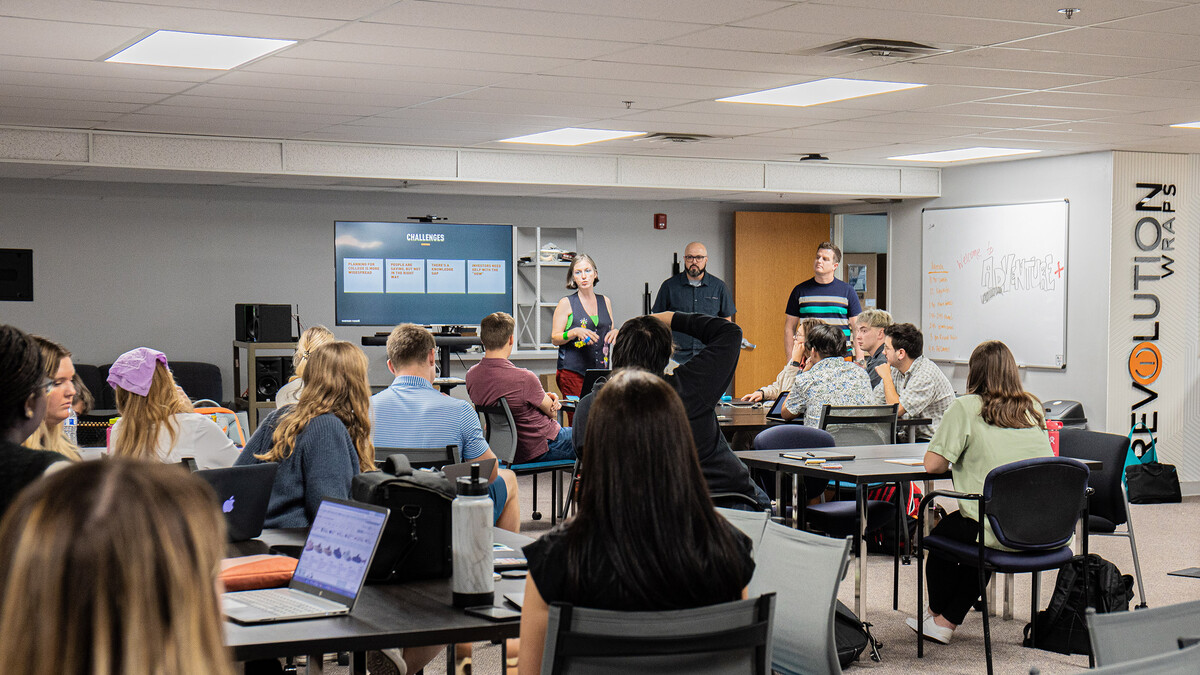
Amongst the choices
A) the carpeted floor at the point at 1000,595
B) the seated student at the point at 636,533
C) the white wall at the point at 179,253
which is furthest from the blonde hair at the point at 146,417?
the white wall at the point at 179,253

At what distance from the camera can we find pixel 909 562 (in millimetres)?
6539

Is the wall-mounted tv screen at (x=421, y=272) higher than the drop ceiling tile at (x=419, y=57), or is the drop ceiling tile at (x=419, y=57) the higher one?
the drop ceiling tile at (x=419, y=57)

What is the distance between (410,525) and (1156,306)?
309 inches

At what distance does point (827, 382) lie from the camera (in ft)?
20.9

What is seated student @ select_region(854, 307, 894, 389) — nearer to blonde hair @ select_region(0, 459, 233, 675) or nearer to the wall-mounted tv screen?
the wall-mounted tv screen

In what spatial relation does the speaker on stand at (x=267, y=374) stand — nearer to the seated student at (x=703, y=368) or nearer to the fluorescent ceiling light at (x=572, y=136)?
the fluorescent ceiling light at (x=572, y=136)

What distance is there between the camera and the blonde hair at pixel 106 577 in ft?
3.29

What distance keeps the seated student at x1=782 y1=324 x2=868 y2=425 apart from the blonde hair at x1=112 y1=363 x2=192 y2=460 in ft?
11.6

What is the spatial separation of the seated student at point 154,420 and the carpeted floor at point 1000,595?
3.45 ft

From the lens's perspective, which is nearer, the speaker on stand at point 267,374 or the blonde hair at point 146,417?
the blonde hair at point 146,417

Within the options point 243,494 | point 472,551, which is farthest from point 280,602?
point 243,494

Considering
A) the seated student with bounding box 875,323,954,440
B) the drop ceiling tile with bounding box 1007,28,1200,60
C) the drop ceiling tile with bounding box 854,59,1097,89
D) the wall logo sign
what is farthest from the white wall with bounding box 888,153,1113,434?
the drop ceiling tile with bounding box 1007,28,1200,60

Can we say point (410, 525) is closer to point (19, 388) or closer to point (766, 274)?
point (19, 388)

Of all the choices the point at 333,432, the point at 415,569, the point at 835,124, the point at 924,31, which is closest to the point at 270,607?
the point at 415,569
